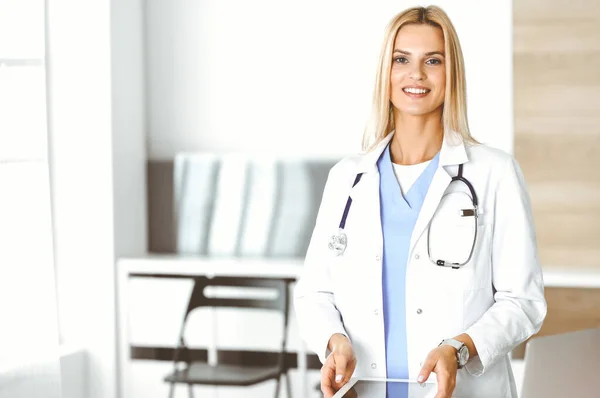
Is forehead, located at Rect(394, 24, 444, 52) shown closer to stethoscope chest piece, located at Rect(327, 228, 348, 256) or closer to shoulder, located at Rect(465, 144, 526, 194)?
→ shoulder, located at Rect(465, 144, 526, 194)

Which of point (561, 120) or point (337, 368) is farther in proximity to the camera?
point (561, 120)

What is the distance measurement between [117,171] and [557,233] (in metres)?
1.95

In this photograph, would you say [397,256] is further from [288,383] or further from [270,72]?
[270,72]

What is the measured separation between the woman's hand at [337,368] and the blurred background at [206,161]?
171cm

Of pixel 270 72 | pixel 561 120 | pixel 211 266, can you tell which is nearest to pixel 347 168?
pixel 561 120

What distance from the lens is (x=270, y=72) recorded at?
409cm

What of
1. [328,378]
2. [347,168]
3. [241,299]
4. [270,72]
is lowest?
[241,299]

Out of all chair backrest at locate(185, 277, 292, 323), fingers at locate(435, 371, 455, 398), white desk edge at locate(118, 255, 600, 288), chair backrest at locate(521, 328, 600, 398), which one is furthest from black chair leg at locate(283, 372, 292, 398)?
fingers at locate(435, 371, 455, 398)

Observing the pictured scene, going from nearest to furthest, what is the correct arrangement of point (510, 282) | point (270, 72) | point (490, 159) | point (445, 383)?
point (445, 383), point (510, 282), point (490, 159), point (270, 72)

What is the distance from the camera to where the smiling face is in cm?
210

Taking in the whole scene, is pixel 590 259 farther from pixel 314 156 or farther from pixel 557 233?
pixel 314 156

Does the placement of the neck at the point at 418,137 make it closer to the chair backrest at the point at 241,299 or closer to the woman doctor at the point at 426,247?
the woman doctor at the point at 426,247

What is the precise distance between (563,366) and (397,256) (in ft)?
2.12

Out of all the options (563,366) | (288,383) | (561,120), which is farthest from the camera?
(288,383)
